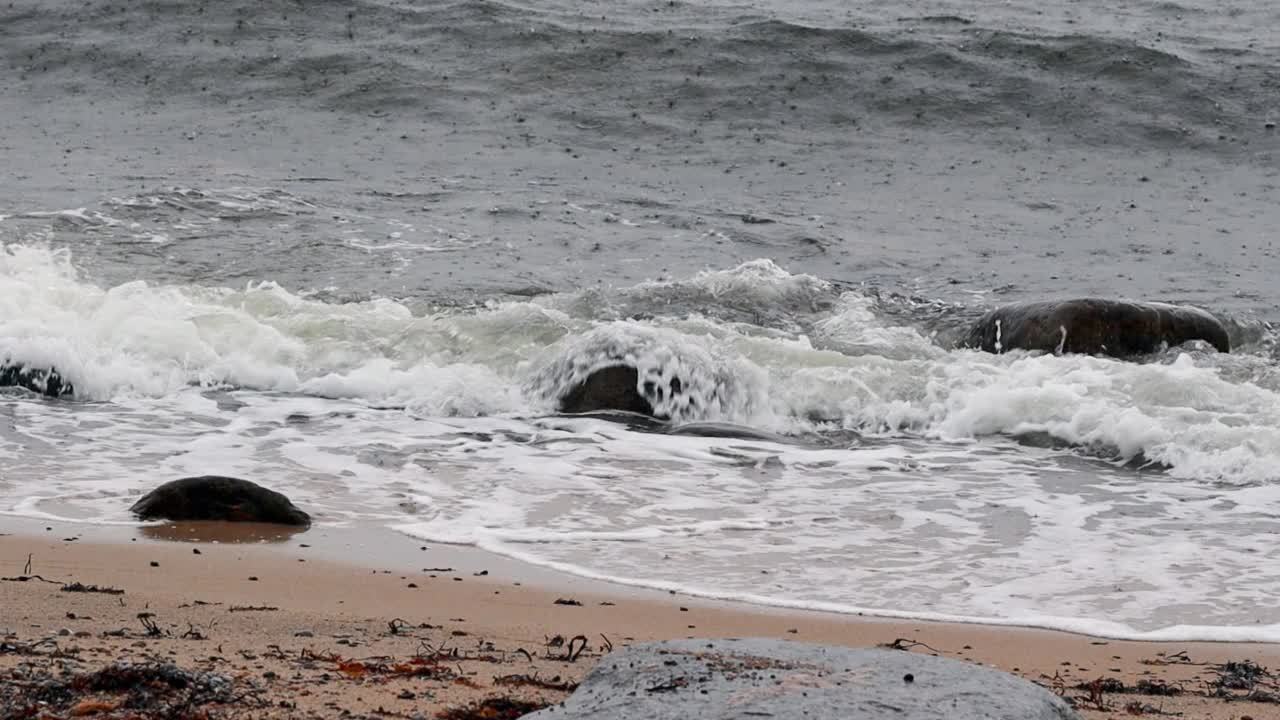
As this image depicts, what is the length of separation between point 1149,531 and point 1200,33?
14.0 metres

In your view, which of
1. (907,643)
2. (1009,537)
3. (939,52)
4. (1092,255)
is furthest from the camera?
(939,52)

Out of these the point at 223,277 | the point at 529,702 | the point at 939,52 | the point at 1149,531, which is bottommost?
the point at 529,702

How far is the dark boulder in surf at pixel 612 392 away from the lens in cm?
766

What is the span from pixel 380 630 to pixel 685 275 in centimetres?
668

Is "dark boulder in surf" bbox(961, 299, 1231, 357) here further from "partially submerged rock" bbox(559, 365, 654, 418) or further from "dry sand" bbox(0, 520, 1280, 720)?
"dry sand" bbox(0, 520, 1280, 720)

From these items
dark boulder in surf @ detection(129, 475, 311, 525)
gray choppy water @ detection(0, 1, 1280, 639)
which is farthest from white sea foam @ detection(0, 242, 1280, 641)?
dark boulder in surf @ detection(129, 475, 311, 525)

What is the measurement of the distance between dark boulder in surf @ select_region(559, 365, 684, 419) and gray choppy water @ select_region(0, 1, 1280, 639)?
0.46 feet

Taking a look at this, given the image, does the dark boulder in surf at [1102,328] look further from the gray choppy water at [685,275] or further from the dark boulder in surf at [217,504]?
the dark boulder in surf at [217,504]

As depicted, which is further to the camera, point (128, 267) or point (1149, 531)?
point (128, 267)

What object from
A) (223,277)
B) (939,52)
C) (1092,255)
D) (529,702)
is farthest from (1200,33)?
(529,702)

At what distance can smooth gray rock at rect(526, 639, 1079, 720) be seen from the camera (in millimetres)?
2727

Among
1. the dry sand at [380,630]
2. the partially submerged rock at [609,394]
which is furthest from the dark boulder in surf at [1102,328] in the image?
the dry sand at [380,630]

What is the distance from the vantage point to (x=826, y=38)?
16.8m

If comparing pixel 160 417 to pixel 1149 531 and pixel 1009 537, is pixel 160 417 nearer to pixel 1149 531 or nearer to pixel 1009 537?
pixel 1009 537
